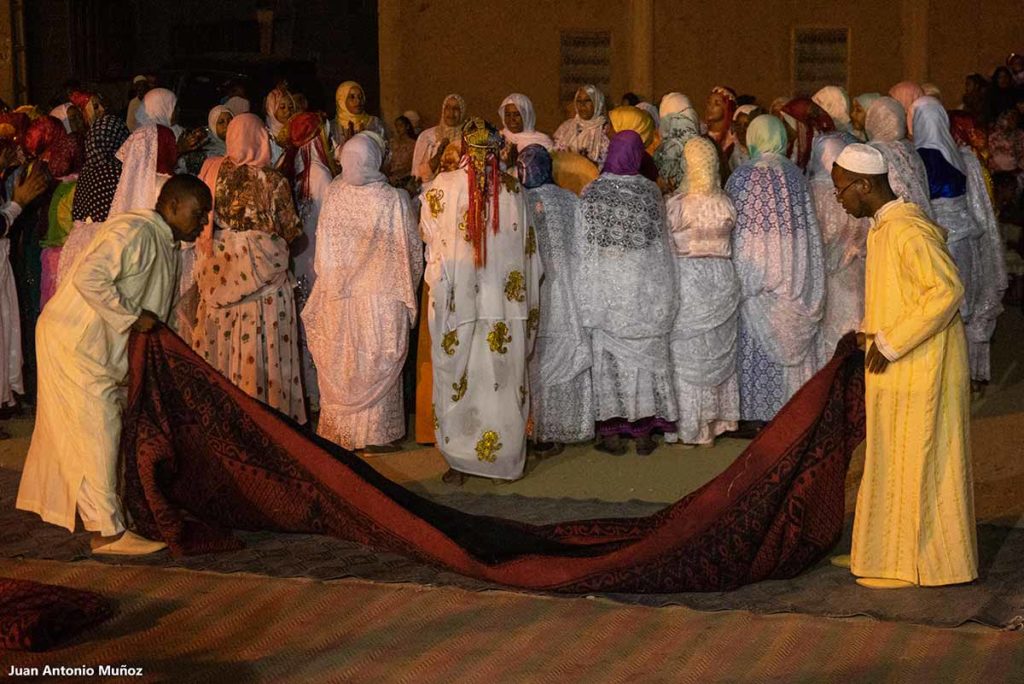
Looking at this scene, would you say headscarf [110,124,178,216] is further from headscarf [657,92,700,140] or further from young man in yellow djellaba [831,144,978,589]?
young man in yellow djellaba [831,144,978,589]

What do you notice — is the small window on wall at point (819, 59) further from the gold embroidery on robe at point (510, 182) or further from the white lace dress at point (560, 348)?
the gold embroidery on robe at point (510, 182)

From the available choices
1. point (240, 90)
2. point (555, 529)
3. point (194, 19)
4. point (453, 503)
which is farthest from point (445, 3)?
point (555, 529)

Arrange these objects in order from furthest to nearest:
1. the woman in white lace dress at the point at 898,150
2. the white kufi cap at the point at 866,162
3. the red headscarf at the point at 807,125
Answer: the red headscarf at the point at 807,125, the woman in white lace dress at the point at 898,150, the white kufi cap at the point at 866,162

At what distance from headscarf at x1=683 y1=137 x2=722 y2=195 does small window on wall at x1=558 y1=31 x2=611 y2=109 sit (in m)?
8.52

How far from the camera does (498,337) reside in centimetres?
848

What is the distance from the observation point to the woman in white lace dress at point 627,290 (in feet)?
29.4

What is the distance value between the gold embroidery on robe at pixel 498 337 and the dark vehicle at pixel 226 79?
10.9m

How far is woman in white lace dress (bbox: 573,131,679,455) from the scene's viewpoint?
8.97m

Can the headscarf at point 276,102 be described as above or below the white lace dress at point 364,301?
above

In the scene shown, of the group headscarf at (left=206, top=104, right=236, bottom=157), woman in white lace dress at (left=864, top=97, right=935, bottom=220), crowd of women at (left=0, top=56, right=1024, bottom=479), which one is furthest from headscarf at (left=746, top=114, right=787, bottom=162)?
headscarf at (left=206, top=104, right=236, bottom=157)

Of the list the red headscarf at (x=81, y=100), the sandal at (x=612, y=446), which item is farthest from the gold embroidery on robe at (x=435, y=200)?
the red headscarf at (x=81, y=100)

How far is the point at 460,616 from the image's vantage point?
6.09 m

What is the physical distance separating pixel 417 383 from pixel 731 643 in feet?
13.0

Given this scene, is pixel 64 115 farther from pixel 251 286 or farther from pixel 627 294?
pixel 627 294
